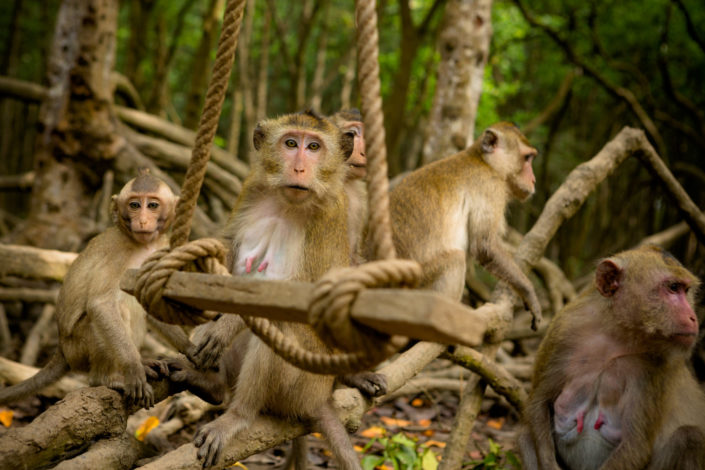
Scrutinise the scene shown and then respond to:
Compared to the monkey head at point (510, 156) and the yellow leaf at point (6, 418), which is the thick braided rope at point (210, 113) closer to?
the yellow leaf at point (6, 418)

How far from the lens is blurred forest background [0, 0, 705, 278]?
26.9 ft

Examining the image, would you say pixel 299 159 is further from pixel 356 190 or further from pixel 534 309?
pixel 534 309

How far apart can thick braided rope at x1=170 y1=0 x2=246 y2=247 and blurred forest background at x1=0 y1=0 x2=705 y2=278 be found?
4.47m

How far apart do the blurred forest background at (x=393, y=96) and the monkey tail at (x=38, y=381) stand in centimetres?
221

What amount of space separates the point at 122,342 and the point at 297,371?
42.6 inches

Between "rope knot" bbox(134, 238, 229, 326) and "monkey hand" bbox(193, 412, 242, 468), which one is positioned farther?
"monkey hand" bbox(193, 412, 242, 468)

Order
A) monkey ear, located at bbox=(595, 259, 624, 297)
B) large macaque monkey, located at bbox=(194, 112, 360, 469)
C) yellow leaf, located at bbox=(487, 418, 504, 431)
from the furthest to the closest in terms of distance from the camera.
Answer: yellow leaf, located at bbox=(487, 418, 504, 431) < monkey ear, located at bbox=(595, 259, 624, 297) < large macaque monkey, located at bbox=(194, 112, 360, 469)

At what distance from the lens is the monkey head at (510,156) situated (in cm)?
514

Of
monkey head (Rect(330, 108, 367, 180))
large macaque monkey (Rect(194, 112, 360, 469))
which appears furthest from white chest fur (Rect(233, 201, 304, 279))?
monkey head (Rect(330, 108, 367, 180))

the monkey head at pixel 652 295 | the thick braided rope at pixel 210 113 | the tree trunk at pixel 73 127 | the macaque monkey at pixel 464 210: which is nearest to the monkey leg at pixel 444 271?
the macaque monkey at pixel 464 210

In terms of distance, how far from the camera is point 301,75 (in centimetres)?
1237

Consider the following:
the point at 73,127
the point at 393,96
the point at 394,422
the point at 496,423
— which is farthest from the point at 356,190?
the point at 393,96

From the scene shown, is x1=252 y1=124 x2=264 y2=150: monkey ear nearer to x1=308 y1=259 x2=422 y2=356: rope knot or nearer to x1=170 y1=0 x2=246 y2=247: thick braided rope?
x1=170 y1=0 x2=246 y2=247: thick braided rope

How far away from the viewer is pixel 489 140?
16.9 ft
